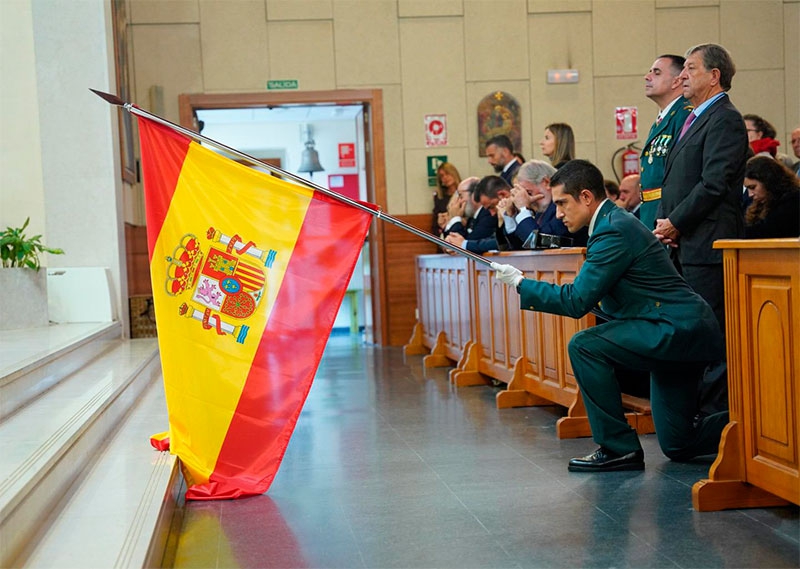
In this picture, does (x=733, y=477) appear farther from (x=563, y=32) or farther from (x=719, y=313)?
(x=563, y=32)

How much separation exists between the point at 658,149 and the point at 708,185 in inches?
19.3

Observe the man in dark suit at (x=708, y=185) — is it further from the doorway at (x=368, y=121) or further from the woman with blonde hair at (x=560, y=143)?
the doorway at (x=368, y=121)

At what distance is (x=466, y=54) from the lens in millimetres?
10164

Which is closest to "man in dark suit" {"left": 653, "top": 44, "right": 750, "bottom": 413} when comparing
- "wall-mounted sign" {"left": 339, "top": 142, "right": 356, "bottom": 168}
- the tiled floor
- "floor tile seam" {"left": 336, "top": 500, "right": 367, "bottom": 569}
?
the tiled floor

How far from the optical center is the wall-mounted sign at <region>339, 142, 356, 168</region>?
48.2 feet

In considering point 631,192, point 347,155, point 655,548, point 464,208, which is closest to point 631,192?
point 631,192

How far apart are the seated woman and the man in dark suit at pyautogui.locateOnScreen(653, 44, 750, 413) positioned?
54 centimetres

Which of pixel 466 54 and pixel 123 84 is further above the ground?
pixel 466 54

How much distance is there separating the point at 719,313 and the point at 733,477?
1187 millimetres

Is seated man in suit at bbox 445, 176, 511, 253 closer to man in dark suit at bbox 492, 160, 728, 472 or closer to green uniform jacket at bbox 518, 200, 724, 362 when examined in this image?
man in dark suit at bbox 492, 160, 728, 472

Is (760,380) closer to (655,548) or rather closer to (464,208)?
(655,548)

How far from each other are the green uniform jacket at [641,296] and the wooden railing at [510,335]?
3.04 feet

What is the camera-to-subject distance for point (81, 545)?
263 cm

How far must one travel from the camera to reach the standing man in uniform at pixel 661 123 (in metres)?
4.72
